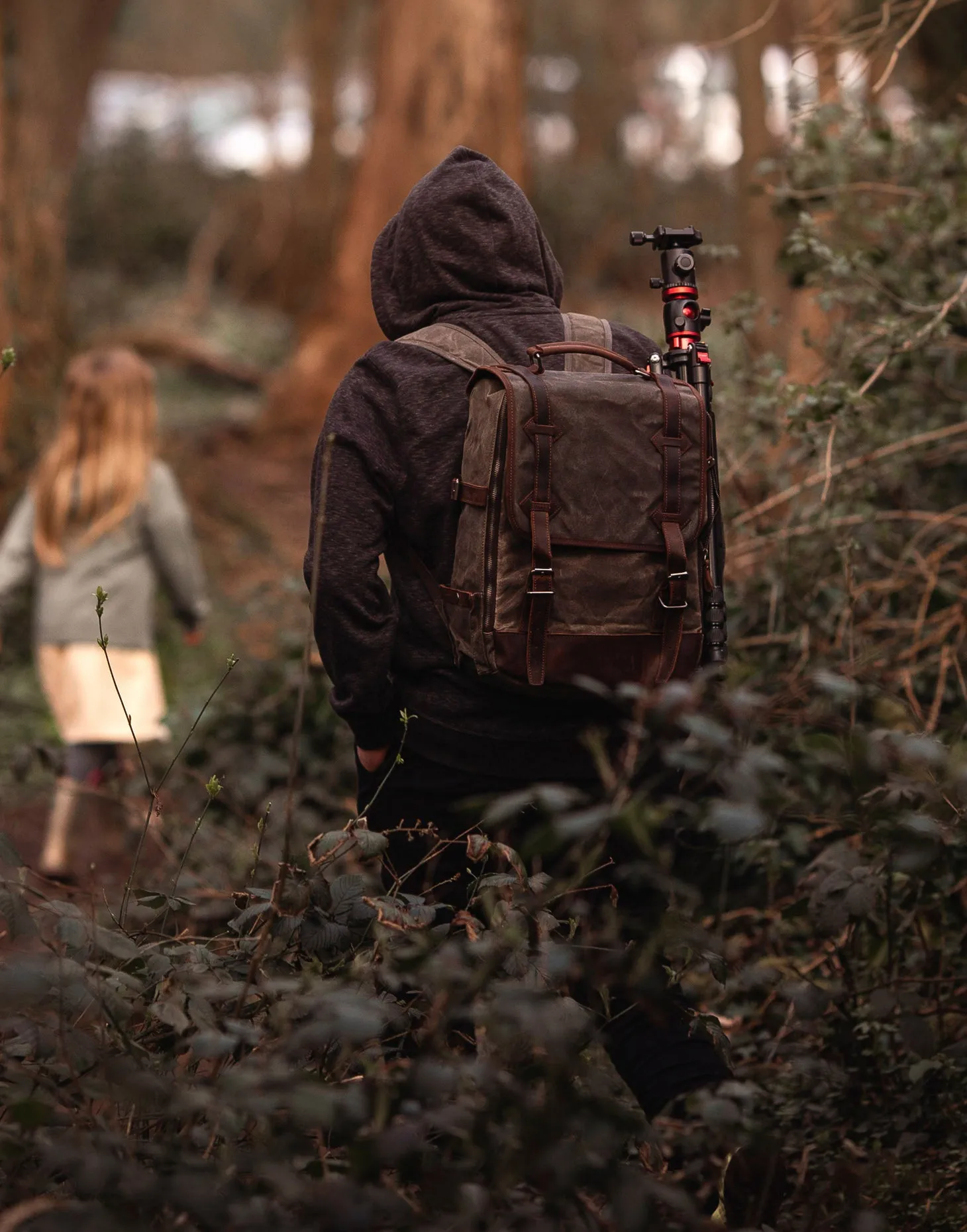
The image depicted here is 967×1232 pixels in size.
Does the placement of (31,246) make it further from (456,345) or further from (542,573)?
(542,573)

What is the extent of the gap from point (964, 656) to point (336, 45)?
678 inches

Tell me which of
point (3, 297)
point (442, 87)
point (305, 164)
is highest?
point (305, 164)

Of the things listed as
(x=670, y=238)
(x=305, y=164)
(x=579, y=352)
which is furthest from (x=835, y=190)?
(x=305, y=164)

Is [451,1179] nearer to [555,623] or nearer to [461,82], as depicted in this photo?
[555,623]

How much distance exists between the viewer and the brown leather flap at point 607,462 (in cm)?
250

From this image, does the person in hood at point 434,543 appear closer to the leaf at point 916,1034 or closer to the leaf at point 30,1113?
the leaf at point 916,1034

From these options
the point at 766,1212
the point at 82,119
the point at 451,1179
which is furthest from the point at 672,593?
the point at 82,119

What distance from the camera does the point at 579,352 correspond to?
2.70 meters

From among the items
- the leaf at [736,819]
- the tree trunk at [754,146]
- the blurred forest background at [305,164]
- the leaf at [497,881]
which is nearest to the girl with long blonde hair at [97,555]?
the blurred forest background at [305,164]

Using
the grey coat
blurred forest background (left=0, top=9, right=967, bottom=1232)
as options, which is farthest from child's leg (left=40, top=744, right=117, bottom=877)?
the grey coat

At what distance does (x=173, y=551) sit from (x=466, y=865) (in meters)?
2.92

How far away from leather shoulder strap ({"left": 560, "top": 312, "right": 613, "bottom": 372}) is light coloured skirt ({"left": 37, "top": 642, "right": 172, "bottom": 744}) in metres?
2.97

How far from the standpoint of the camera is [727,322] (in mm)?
4207

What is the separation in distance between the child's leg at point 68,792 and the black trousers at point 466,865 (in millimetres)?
2386
